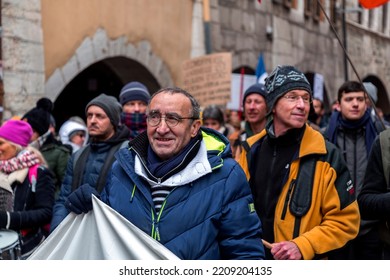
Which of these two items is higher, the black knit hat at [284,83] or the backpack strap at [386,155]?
the black knit hat at [284,83]

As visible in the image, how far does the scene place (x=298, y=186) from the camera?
397 cm

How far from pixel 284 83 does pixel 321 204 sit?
0.65 m

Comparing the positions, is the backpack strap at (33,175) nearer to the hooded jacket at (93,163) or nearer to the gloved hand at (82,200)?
the hooded jacket at (93,163)

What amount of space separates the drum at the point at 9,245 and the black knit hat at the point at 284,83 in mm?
1562

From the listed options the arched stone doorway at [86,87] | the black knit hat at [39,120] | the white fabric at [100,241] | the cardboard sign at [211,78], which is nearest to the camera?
the white fabric at [100,241]

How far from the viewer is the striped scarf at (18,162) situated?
5.08 m

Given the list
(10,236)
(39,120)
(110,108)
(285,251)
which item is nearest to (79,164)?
(110,108)

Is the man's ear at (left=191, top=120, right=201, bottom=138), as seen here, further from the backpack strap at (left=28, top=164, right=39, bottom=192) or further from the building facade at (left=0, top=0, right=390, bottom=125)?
the backpack strap at (left=28, top=164, right=39, bottom=192)

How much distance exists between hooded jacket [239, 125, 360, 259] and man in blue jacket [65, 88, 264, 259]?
2.37ft

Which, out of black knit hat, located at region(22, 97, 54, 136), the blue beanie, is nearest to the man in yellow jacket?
the blue beanie

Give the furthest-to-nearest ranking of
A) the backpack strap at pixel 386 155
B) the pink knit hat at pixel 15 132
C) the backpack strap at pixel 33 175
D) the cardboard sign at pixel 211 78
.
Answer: the cardboard sign at pixel 211 78 → the pink knit hat at pixel 15 132 → the backpack strap at pixel 33 175 → the backpack strap at pixel 386 155

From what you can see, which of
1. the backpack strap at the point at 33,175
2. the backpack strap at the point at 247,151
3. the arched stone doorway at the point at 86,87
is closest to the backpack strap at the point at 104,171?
the backpack strap at the point at 33,175

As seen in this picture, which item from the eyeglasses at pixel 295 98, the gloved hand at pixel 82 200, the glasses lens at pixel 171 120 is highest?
the eyeglasses at pixel 295 98

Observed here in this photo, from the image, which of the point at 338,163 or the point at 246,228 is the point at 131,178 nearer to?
the point at 246,228
